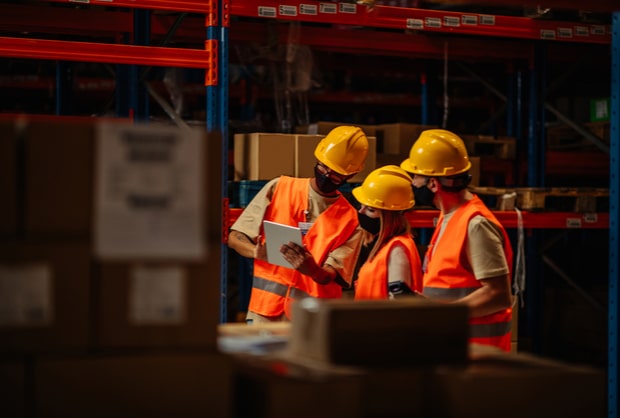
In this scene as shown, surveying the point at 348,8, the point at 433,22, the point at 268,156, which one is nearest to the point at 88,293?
the point at 268,156

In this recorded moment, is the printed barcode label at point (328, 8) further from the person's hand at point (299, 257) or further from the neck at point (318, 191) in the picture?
the person's hand at point (299, 257)

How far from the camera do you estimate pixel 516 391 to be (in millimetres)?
2957

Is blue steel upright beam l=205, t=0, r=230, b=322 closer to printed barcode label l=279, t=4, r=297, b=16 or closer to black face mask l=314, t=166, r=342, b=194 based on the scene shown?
printed barcode label l=279, t=4, r=297, b=16

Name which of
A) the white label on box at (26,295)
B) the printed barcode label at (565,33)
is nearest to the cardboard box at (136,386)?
the white label on box at (26,295)

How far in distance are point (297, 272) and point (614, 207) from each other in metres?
2.10

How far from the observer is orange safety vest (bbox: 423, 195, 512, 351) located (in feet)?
18.5

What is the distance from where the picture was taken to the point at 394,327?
2.91 m

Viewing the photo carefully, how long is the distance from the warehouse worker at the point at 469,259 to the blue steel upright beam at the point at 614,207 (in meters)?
0.62

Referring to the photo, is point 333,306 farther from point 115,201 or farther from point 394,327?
point 115,201

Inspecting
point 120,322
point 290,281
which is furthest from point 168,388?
point 290,281

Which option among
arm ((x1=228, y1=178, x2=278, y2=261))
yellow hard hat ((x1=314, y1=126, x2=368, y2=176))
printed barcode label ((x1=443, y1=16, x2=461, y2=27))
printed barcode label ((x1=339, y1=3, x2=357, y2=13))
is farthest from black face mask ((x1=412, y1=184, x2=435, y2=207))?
printed barcode label ((x1=443, y1=16, x2=461, y2=27))

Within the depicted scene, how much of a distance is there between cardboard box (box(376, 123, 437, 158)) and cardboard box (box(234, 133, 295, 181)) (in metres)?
1.18

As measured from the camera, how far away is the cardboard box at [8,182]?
2.65m

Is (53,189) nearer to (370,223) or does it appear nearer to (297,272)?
(370,223)
